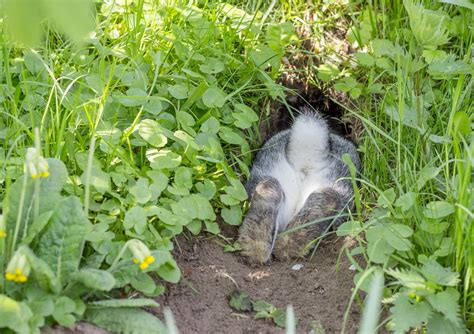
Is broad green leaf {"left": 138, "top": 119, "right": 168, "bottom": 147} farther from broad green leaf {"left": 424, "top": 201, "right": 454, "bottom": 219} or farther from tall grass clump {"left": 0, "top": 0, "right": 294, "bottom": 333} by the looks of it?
broad green leaf {"left": 424, "top": 201, "right": 454, "bottom": 219}

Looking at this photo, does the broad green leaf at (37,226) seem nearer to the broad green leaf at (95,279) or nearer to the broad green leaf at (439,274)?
the broad green leaf at (95,279)

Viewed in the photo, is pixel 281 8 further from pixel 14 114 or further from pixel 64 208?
pixel 64 208

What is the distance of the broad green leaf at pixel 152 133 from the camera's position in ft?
11.5

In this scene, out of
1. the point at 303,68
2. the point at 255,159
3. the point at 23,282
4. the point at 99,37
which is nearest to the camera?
the point at 23,282

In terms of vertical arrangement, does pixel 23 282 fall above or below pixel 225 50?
below

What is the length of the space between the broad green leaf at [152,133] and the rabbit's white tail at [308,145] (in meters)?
1.03

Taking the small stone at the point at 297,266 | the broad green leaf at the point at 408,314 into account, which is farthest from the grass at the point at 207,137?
the small stone at the point at 297,266

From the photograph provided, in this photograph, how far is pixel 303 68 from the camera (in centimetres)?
466

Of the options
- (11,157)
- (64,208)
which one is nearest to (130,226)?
(64,208)

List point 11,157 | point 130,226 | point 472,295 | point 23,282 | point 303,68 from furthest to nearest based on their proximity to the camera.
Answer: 1. point 303,68
2. point 11,157
3. point 130,226
4. point 472,295
5. point 23,282

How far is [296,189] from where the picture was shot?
4262 millimetres

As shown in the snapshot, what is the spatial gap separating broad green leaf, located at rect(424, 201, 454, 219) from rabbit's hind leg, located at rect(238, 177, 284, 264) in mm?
904

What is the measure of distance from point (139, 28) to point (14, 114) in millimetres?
896

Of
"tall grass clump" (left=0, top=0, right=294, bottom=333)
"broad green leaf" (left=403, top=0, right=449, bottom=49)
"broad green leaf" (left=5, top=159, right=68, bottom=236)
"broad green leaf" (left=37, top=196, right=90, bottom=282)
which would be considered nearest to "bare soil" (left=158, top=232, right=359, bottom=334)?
"tall grass clump" (left=0, top=0, right=294, bottom=333)
